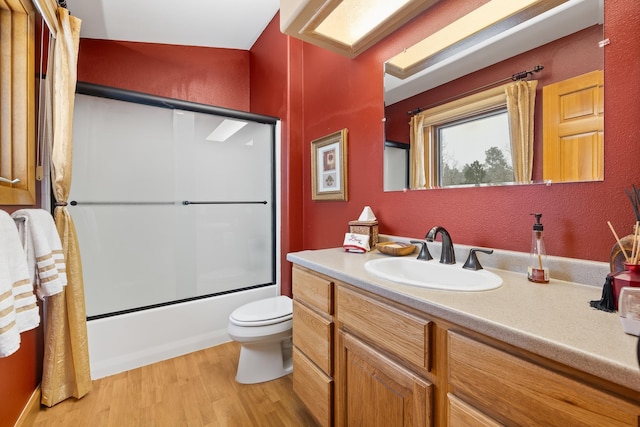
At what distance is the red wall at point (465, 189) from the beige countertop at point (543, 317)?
0.19m

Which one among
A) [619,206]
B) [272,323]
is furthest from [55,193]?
[619,206]

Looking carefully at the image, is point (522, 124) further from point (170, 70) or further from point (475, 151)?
point (170, 70)

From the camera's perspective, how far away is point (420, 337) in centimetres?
79

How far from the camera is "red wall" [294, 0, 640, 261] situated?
2.78 feet

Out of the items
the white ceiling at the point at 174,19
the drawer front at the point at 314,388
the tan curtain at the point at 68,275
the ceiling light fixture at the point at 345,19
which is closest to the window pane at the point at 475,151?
the ceiling light fixture at the point at 345,19

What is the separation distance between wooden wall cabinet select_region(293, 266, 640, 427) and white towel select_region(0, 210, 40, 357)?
39.4 inches

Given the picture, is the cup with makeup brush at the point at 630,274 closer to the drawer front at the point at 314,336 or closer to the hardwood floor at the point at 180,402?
the drawer front at the point at 314,336

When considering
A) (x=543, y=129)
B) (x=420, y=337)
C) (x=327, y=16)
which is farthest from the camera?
(x=327, y=16)

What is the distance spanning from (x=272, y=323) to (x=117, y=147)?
1725 millimetres

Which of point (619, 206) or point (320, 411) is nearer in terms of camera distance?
point (619, 206)

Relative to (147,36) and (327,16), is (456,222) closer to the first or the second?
(327,16)

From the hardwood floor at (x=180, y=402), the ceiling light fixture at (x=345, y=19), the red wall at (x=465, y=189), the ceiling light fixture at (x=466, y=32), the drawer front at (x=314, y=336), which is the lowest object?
the hardwood floor at (x=180, y=402)

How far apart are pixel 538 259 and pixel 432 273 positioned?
0.38 meters

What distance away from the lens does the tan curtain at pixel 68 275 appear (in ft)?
5.03
